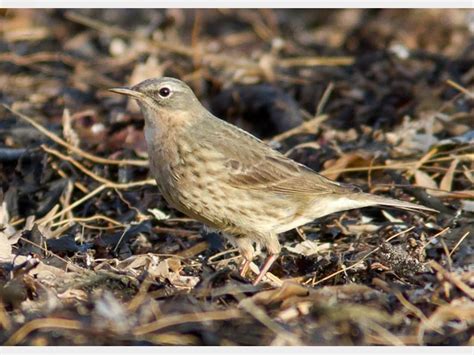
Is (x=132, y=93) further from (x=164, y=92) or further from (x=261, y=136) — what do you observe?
(x=261, y=136)

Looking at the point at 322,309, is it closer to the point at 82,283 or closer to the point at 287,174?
the point at 82,283

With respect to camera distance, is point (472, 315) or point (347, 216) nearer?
point (472, 315)

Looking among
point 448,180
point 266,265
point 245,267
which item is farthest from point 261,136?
point 266,265

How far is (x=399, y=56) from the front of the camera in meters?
12.0

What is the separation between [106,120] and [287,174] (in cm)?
309

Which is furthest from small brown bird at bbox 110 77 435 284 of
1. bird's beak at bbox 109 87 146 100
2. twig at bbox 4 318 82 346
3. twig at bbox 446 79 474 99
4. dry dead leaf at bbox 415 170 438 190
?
twig at bbox 446 79 474 99

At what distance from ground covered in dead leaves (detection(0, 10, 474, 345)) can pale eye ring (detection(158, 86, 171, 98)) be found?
1.17 metres

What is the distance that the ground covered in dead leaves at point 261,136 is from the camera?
5750 millimetres

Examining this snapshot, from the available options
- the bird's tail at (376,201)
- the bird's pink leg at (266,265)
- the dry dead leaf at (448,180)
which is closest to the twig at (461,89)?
the dry dead leaf at (448,180)

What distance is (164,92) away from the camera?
25.8 feet

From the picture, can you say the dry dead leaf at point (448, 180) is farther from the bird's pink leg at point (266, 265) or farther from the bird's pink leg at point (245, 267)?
the bird's pink leg at point (245, 267)

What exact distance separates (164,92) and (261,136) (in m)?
2.75

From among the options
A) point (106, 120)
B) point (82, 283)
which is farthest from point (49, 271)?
point (106, 120)

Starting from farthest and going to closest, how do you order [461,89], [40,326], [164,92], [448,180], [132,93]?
[461,89]
[448,180]
[164,92]
[132,93]
[40,326]
